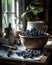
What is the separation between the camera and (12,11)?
3221mm

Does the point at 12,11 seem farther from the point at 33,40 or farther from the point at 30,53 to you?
the point at 30,53

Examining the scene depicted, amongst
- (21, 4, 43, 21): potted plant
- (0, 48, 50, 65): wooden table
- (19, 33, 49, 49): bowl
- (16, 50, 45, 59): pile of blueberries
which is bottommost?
(0, 48, 50, 65): wooden table

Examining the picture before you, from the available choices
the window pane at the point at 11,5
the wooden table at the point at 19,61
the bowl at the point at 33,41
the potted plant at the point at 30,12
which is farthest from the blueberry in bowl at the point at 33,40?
the potted plant at the point at 30,12

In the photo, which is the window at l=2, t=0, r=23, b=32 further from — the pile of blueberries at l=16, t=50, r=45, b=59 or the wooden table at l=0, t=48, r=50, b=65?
the wooden table at l=0, t=48, r=50, b=65

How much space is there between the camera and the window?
288 centimetres

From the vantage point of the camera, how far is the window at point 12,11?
Result: 2881mm

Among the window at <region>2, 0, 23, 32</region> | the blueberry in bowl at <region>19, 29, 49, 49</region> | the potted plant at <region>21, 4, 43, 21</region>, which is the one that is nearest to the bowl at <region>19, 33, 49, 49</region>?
the blueberry in bowl at <region>19, 29, 49, 49</region>

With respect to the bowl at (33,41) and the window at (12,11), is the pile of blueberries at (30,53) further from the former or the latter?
the window at (12,11)

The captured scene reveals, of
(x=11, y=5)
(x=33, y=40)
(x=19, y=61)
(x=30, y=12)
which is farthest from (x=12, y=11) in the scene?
(x=19, y=61)

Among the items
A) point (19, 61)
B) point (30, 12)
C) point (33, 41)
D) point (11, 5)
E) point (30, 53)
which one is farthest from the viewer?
point (30, 12)

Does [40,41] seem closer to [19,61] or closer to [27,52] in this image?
[27,52]

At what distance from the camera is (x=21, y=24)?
3404 mm

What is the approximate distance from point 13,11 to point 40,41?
1.32 meters

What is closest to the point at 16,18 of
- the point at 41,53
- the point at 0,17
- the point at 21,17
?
the point at 21,17
